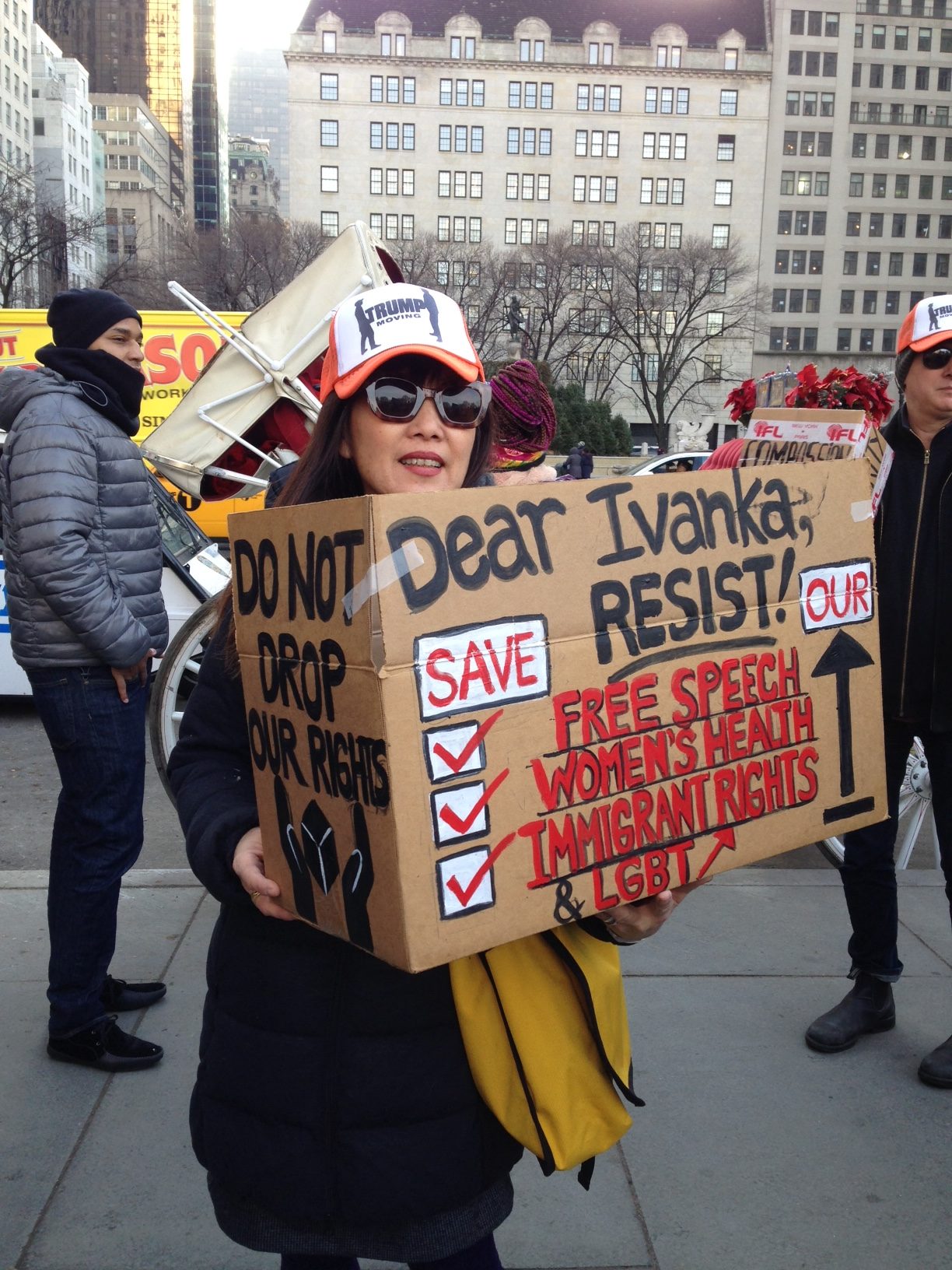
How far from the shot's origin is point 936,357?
302 centimetres

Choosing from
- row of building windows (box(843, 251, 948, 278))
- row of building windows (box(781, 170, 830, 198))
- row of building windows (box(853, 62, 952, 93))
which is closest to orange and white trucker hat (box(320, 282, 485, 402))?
row of building windows (box(781, 170, 830, 198))

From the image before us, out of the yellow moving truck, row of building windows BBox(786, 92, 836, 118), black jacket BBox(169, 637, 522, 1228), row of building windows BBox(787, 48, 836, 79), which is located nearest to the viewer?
black jacket BBox(169, 637, 522, 1228)

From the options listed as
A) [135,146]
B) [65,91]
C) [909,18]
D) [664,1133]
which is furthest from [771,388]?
[135,146]

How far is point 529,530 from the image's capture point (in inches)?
55.5

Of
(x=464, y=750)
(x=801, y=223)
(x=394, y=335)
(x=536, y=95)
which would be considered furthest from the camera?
(x=801, y=223)

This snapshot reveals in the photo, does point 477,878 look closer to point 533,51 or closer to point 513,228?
point 513,228

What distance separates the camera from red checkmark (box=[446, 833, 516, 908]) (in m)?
1.33

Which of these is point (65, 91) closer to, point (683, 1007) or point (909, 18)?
point (909, 18)

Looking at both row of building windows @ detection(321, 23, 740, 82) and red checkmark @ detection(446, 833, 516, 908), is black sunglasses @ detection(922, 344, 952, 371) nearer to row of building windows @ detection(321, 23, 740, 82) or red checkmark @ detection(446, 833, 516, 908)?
red checkmark @ detection(446, 833, 516, 908)

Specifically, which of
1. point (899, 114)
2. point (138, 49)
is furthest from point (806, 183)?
point (138, 49)

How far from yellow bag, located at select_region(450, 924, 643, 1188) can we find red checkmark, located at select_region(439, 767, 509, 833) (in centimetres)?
27

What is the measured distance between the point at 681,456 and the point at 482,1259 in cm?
1927

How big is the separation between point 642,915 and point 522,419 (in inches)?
108

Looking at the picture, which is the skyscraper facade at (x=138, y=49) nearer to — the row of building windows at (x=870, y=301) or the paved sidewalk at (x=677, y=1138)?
the row of building windows at (x=870, y=301)
